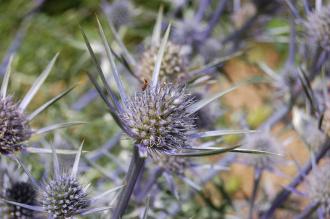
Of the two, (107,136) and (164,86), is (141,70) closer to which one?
(164,86)

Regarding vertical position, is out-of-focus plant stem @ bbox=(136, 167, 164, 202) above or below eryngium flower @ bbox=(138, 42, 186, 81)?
below

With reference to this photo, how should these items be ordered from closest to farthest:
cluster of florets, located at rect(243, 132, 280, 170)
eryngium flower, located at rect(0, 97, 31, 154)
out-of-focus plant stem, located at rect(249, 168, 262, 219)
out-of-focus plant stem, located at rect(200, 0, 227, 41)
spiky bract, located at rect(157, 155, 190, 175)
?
eryngium flower, located at rect(0, 97, 31, 154) < spiky bract, located at rect(157, 155, 190, 175) < out-of-focus plant stem, located at rect(249, 168, 262, 219) < cluster of florets, located at rect(243, 132, 280, 170) < out-of-focus plant stem, located at rect(200, 0, 227, 41)

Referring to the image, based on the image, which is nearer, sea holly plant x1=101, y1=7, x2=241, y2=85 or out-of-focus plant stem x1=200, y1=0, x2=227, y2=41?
sea holly plant x1=101, y1=7, x2=241, y2=85

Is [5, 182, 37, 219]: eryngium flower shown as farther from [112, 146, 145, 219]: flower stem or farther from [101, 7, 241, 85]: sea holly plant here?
[101, 7, 241, 85]: sea holly plant

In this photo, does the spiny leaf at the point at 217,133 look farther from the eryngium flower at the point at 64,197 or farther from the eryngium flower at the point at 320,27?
the eryngium flower at the point at 320,27

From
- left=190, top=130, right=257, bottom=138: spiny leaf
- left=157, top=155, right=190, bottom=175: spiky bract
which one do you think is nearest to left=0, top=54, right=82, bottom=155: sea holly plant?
left=190, top=130, right=257, bottom=138: spiny leaf

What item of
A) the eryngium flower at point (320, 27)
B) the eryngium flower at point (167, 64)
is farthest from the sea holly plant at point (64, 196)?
the eryngium flower at point (320, 27)
